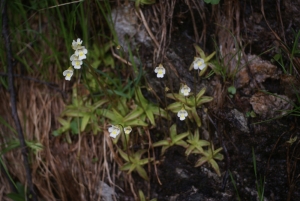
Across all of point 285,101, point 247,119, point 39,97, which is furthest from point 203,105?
point 39,97

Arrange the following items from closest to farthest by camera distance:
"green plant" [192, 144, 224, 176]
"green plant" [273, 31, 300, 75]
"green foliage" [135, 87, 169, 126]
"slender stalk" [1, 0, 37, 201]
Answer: "green plant" [273, 31, 300, 75]
"green plant" [192, 144, 224, 176]
"green foliage" [135, 87, 169, 126]
"slender stalk" [1, 0, 37, 201]

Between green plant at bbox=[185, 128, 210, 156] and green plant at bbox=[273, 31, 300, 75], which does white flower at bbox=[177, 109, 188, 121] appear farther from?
green plant at bbox=[273, 31, 300, 75]

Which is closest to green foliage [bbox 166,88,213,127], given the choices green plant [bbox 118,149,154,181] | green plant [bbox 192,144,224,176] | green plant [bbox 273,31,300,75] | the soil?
the soil

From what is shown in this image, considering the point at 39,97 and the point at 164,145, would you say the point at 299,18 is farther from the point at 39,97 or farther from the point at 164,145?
the point at 39,97

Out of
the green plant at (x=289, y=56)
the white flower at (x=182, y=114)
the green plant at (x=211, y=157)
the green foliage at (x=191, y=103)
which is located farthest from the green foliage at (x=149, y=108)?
the green plant at (x=289, y=56)

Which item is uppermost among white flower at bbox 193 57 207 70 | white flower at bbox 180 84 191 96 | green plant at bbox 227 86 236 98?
white flower at bbox 193 57 207 70

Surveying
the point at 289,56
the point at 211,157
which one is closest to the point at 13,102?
the point at 211,157

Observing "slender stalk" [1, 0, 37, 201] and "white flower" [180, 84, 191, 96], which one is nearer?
"white flower" [180, 84, 191, 96]

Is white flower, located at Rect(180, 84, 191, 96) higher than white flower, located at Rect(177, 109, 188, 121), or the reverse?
white flower, located at Rect(180, 84, 191, 96)
